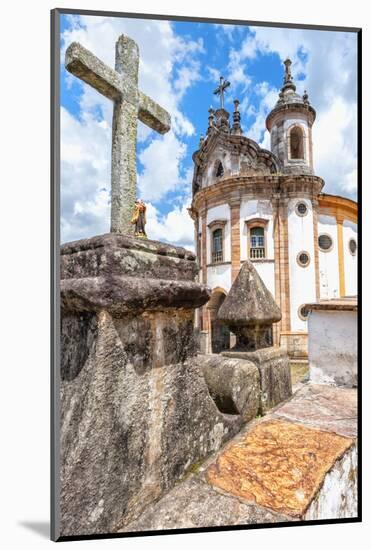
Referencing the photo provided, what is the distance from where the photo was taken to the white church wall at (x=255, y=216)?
14742 millimetres

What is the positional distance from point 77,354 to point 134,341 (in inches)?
11.8

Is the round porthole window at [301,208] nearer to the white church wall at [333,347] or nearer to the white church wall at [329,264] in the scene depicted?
the white church wall at [329,264]

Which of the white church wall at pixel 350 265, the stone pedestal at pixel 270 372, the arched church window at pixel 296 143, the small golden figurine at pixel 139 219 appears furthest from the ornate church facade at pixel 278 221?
the small golden figurine at pixel 139 219

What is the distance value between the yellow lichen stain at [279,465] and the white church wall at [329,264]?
38.9ft

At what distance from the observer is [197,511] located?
1.91 metres

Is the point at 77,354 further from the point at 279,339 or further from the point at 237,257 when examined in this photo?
the point at 237,257

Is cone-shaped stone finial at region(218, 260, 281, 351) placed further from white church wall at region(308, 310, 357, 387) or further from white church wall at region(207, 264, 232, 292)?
white church wall at region(207, 264, 232, 292)

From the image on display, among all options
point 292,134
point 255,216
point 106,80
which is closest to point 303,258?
point 255,216

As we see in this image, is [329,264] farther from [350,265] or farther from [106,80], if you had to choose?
[106,80]

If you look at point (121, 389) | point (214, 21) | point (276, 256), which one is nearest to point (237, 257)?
point (276, 256)

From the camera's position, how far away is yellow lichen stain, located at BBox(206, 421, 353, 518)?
206 centimetres

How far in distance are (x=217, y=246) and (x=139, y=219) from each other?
45.6 ft

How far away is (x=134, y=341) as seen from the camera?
1.81 metres

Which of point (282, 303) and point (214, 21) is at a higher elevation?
point (214, 21)
